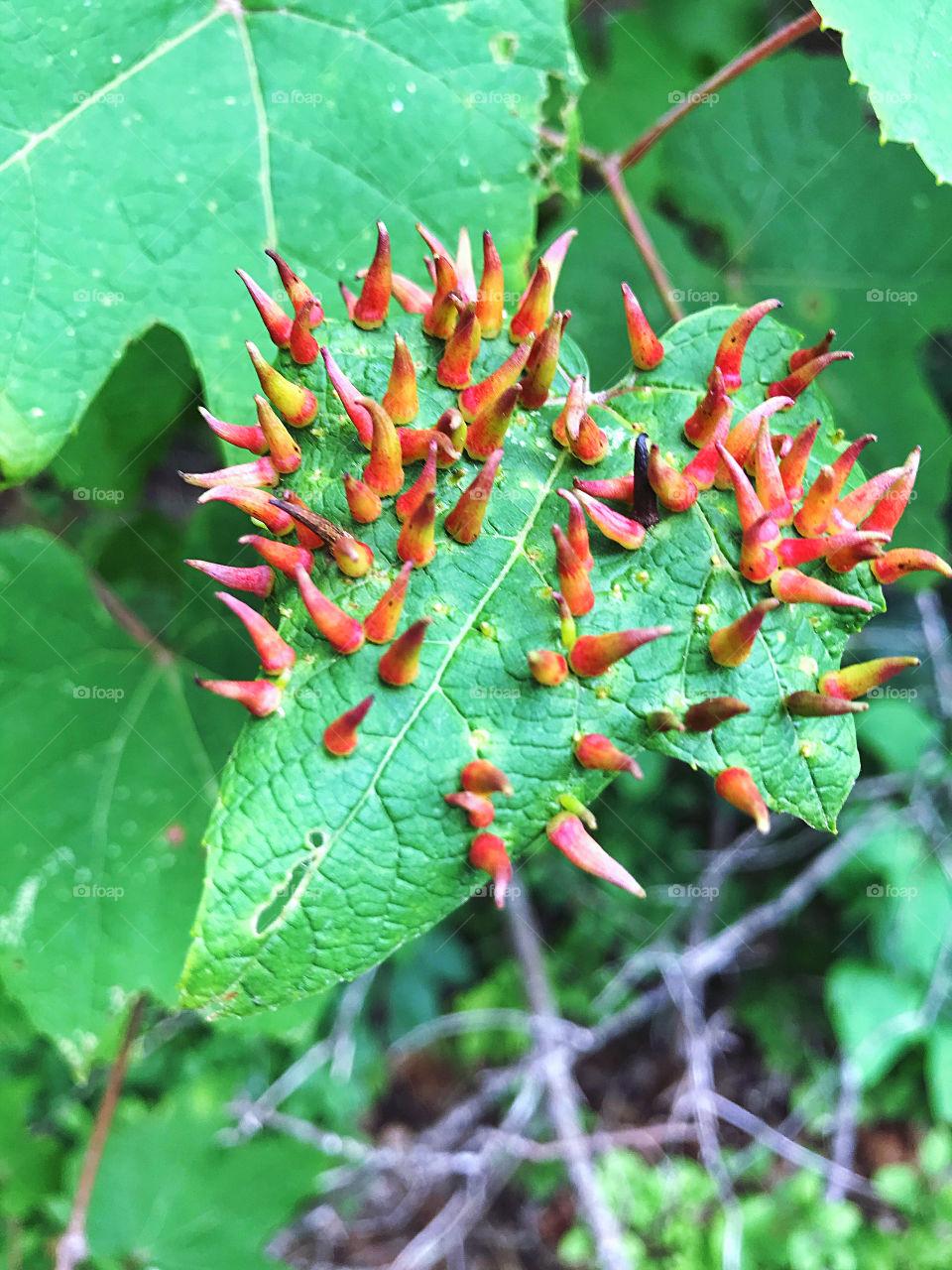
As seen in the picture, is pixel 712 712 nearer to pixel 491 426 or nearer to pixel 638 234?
pixel 491 426

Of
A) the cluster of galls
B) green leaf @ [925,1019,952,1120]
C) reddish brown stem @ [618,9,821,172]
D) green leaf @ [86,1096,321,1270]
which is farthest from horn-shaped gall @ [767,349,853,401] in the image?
green leaf @ [925,1019,952,1120]

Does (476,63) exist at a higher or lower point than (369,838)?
higher

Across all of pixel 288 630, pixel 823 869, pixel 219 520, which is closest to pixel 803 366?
pixel 288 630

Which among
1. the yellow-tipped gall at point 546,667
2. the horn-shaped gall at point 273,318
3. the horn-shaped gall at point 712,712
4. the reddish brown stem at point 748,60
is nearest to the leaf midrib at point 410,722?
the yellow-tipped gall at point 546,667

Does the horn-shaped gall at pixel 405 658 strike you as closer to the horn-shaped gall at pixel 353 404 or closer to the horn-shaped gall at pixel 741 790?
the horn-shaped gall at pixel 353 404

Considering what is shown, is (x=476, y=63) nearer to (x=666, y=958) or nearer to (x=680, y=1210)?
(x=666, y=958)

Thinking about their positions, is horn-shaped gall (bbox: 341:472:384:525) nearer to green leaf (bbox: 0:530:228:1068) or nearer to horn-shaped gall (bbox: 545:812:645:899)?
horn-shaped gall (bbox: 545:812:645:899)
